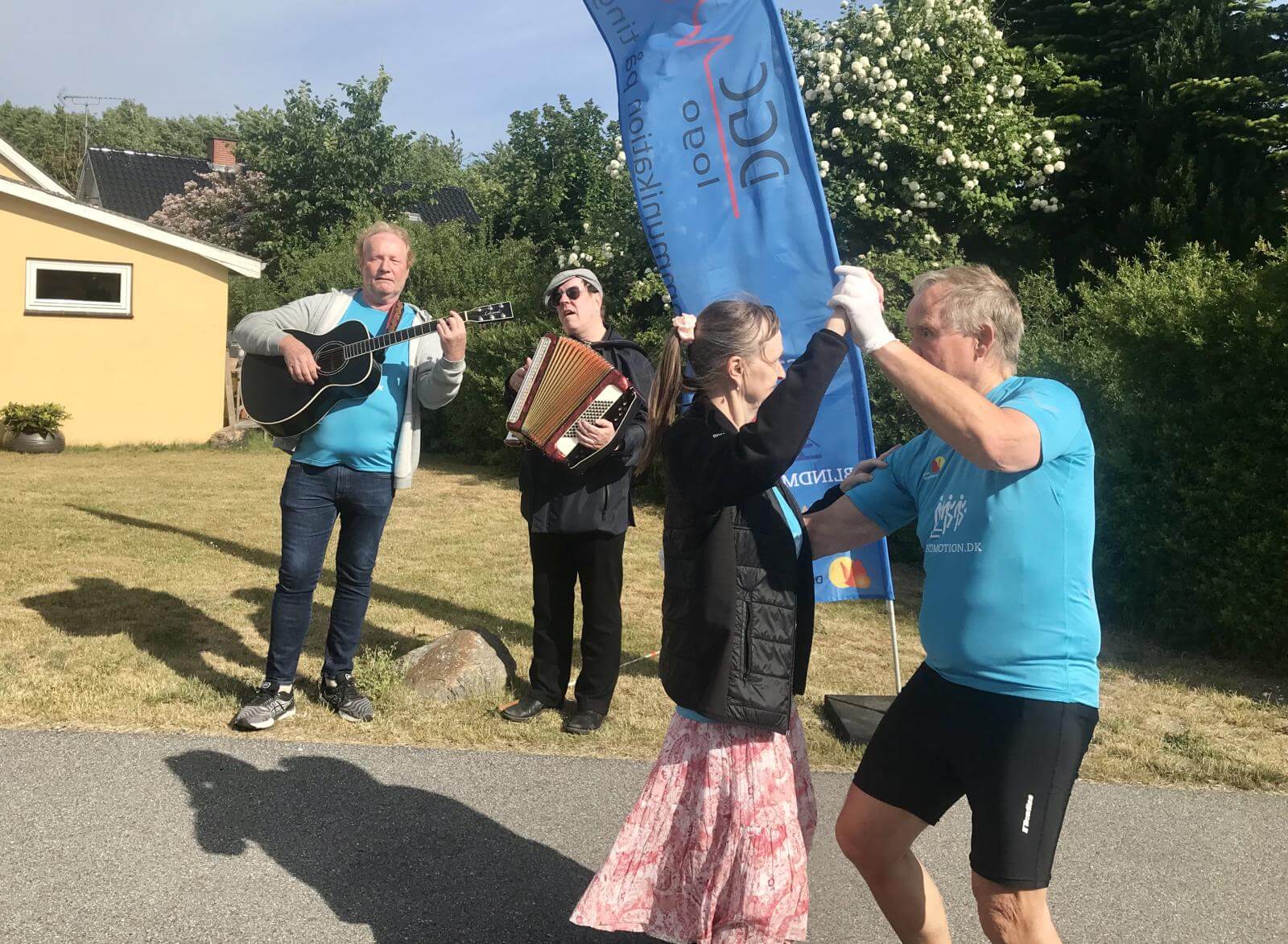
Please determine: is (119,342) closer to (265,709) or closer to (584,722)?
(265,709)

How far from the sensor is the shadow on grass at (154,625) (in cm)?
576

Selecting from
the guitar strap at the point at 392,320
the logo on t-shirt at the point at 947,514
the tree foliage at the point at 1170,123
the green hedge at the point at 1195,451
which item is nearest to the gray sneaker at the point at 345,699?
the guitar strap at the point at 392,320

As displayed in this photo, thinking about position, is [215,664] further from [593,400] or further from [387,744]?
[593,400]

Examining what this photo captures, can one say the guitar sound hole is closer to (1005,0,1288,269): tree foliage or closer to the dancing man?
the dancing man

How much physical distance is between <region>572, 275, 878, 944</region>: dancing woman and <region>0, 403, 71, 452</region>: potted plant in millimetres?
15303

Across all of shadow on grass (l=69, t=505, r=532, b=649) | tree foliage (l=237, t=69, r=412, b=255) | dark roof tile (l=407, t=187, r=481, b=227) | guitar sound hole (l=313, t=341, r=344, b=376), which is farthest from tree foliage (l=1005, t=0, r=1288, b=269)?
dark roof tile (l=407, t=187, r=481, b=227)

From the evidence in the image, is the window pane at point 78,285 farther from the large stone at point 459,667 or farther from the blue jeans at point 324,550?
the blue jeans at point 324,550

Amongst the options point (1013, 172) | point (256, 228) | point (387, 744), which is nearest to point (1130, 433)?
point (387, 744)

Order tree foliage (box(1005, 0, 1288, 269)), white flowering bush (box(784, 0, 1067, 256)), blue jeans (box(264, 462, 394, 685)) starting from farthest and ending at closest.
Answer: tree foliage (box(1005, 0, 1288, 269))
white flowering bush (box(784, 0, 1067, 256))
blue jeans (box(264, 462, 394, 685))

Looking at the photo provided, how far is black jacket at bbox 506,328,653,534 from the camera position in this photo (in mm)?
4961

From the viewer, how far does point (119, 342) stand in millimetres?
16719

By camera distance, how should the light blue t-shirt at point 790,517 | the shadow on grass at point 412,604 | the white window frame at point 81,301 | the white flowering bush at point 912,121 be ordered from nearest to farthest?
the light blue t-shirt at point 790,517 < the shadow on grass at point 412,604 < the white flowering bush at point 912,121 < the white window frame at point 81,301

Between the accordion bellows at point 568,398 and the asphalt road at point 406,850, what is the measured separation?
52.3 inches

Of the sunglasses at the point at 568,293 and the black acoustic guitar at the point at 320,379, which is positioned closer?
the black acoustic guitar at the point at 320,379
